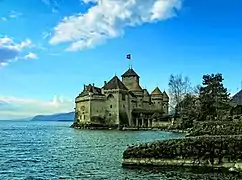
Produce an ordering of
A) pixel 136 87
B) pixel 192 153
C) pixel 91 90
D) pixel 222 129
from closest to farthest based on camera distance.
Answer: pixel 192 153, pixel 222 129, pixel 91 90, pixel 136 87

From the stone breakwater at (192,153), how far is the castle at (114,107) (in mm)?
78508

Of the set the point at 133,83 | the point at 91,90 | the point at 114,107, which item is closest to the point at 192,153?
the point at 114,107

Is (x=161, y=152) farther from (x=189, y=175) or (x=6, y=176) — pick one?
(x=6, y=176)

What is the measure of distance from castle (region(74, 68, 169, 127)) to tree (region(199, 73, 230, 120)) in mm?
31022

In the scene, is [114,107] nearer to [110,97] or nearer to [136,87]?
[110,97]

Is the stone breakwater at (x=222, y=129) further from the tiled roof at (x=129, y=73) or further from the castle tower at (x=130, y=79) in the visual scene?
the tiled roof at (x=129, y=73)

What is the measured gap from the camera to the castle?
106 metres

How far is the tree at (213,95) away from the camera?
76250 mm

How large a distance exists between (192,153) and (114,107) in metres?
80.9

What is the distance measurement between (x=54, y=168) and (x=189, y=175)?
935 cm

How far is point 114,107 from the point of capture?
106 meters

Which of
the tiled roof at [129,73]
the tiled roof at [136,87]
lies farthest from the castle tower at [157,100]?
the tiled roof at [129,73]

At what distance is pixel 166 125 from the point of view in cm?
10369

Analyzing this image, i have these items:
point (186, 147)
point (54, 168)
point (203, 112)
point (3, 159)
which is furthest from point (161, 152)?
point (203, 112)
